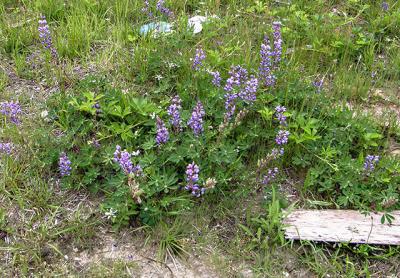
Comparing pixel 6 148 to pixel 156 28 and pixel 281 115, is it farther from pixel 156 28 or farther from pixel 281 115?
pixel 281 115

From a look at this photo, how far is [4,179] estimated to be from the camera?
10.6 ft

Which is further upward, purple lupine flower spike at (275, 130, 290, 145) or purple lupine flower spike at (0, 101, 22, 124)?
purple lupine flower spike at (0, 101, 22, 124)

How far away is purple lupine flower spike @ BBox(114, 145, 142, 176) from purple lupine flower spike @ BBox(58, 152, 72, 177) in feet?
1.29

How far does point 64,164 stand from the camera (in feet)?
10.4

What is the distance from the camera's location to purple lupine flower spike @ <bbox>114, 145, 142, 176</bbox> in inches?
114

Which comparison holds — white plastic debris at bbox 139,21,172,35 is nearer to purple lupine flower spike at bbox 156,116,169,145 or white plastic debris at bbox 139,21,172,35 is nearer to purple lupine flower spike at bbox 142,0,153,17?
purple lupine flower spike at bbox 142,0,153,17

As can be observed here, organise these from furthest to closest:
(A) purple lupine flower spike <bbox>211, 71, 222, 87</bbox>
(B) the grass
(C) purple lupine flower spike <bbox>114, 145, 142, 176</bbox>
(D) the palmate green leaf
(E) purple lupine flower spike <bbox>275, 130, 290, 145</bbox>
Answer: (A) purple lupine flower spike <bbox>211, 71, 222, 87</bbox> < (D) the palmate green leaf < (E) purple lupine flower spike <bbox>275, 130, 290, 145</bbox> < (B) the grass < (C) purple lupine flower spike <bbox>114, 145, 142, 176</bbox>

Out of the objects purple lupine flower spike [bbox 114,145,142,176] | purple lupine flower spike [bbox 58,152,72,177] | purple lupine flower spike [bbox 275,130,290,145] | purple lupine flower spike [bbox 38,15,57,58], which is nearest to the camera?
purple lupine flower spike [bbox 114,145,142,176]

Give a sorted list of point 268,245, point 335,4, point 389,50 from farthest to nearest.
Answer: point 335,4
point 389,50
point 268,245

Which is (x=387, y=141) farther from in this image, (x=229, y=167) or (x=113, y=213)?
(x=113, y=213)

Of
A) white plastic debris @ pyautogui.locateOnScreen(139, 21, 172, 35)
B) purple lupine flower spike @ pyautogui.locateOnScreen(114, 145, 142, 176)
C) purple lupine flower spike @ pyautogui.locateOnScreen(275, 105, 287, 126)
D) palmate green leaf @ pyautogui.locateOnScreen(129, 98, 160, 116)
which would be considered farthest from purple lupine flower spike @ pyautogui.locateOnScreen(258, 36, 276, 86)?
purple lupine flower spike @ pyautogui.locateOnScreen(114, 145, 142, 176)

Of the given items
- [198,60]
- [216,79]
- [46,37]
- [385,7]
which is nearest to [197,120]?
[216,79]

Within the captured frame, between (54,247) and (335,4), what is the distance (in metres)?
3.93

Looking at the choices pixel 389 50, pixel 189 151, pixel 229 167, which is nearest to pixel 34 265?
pixel 189 151
